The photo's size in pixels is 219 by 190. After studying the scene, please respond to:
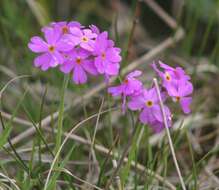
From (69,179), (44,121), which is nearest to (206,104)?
(44,121)

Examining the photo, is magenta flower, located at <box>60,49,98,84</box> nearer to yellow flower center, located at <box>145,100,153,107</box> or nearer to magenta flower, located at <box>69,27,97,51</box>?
magenta flower, located at <box>69,27,97,51</box>

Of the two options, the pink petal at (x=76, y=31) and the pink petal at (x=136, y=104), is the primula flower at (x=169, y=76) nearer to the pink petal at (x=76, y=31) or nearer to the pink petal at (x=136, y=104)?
the pink petal at (x=136, y=104)

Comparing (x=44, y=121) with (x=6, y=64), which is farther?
(x=6, y=64)

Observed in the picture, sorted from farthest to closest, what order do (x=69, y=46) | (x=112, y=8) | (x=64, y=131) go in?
(x=112, y=8) → (x=64, y=131) → (x=69, y=46)

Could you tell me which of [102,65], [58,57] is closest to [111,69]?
[102,65]

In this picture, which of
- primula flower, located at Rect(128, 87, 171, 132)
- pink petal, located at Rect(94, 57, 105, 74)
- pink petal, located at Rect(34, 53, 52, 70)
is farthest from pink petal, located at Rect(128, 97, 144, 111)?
pink petal, located at Rect(34, 53, 52, 70)

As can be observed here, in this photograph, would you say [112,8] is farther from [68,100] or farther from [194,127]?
[194,127]

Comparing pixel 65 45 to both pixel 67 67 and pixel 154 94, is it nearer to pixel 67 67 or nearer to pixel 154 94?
pixel 67 67

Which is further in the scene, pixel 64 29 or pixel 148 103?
pixel 64 29
